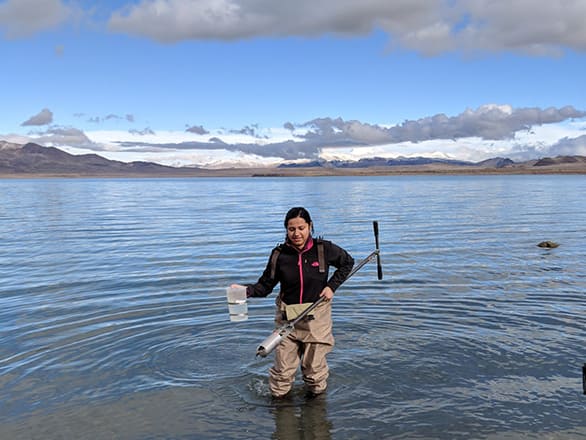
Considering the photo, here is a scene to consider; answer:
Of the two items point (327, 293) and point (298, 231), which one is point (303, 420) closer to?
point (327, 293)

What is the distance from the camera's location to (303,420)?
7289mm

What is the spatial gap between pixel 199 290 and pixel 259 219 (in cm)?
2341

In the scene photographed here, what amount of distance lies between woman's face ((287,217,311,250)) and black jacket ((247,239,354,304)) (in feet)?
0.60

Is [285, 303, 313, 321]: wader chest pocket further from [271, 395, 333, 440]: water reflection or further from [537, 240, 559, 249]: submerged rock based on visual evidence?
[537, 240, 559, 249]: submerged rock

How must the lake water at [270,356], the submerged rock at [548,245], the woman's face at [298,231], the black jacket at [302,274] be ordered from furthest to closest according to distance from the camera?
the submerged rock at [548,245] → the lake water at [270,356] → the black jacket at [302,274] → the woman's face at [298,231]

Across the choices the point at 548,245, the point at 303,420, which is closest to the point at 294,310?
the point at 303,420

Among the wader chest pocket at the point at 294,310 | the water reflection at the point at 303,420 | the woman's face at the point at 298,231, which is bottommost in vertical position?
the water reflection at the point at 303,420

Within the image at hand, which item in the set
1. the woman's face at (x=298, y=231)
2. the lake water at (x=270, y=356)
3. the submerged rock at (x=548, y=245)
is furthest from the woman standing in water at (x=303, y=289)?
the submerged rock at (x=548, y=245)

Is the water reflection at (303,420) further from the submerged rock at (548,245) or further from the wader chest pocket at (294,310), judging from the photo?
the submerged rock at (548,245)

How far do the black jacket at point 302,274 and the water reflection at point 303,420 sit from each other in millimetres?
1471

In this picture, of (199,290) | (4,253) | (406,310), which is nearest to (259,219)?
(4,253)

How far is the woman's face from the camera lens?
22.5ft

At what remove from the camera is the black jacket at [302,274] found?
283 inches

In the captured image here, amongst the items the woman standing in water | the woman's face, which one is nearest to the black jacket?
the woman standing in water
